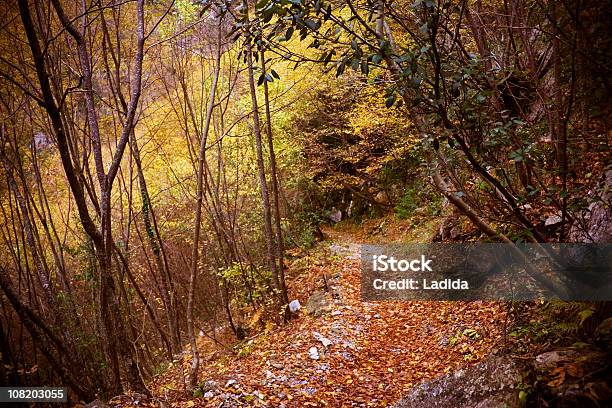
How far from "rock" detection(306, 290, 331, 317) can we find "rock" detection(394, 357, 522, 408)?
4.31m

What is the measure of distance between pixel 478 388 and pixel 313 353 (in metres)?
3.47

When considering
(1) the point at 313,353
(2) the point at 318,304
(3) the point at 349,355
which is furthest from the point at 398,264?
(1) the point at 313,353

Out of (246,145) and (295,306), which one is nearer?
(295,306)

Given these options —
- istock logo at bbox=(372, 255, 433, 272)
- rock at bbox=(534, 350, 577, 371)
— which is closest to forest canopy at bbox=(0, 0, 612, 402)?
rock at bbox=(534, 350, 577, 371)

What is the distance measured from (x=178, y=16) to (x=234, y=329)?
6.52 meters

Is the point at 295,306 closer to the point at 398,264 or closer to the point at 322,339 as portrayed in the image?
the point at 322,339
